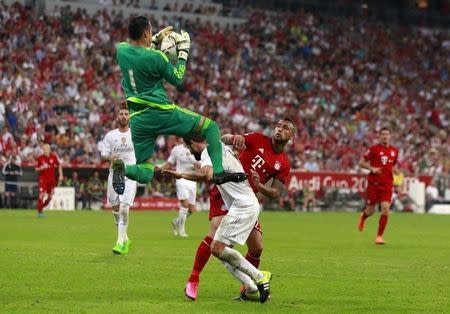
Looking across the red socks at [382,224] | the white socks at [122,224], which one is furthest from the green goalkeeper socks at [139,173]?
the red socks at [382,224]

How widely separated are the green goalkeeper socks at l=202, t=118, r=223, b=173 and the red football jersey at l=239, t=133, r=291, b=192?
768 millimetres

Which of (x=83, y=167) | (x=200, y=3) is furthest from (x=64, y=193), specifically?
(x=200, y=3)

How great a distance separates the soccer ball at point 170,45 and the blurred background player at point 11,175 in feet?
88.2

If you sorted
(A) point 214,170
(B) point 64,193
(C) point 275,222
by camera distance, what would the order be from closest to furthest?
(A) point 214,170, (C) point 275,222, (B) point 64,193

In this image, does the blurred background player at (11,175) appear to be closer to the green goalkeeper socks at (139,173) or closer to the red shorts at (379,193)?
the red shorts at (379,193)

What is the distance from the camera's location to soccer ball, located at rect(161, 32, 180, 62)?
13.0 metres

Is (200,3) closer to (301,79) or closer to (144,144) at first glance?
(301,79)

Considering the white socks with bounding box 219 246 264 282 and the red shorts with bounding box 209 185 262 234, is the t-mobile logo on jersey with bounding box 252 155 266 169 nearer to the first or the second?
the red shorts with bounding box 209 185 262 234

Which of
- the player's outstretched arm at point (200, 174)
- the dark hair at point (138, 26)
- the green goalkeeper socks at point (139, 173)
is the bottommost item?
the green goalkeeper socks at point (139, 173)

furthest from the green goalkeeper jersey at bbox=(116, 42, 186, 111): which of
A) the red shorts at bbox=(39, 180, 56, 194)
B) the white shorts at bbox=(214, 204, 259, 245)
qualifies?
the red shorts at bbox=(39, 180, 56, 194)

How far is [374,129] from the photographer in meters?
53.7

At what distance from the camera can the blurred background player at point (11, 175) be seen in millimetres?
39000

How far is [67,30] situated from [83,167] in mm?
8271

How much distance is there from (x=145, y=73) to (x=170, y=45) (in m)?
0.76
